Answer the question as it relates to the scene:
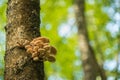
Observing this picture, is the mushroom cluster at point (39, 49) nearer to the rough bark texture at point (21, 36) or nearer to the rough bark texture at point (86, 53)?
the rough bark texture at point (21, 36)

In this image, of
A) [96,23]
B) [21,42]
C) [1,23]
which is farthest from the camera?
[96,23]

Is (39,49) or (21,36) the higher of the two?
(21,36)

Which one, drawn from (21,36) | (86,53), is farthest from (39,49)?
(86,53)

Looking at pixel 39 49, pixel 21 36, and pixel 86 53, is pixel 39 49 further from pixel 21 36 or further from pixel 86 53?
pixel 86 53

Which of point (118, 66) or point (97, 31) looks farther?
point (97, 31)

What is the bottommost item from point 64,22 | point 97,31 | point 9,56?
point 9,56

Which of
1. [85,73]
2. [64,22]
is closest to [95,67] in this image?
[85,73]

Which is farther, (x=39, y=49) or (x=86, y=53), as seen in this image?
(x=86, y=53)

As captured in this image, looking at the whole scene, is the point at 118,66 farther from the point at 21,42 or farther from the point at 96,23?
the point at 96,23
